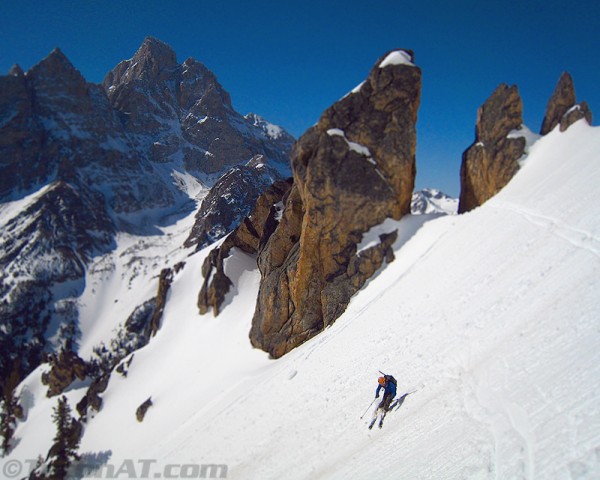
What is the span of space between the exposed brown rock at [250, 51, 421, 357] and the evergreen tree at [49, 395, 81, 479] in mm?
25127

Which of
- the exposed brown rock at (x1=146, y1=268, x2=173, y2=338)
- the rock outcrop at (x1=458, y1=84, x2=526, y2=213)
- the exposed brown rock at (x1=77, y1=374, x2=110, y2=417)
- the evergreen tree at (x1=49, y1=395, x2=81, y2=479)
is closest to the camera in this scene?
the rock outcrop at (x1=458, y1=84, x2=526, y2=213)

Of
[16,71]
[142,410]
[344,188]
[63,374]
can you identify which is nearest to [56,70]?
[16,71]

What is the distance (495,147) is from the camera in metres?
32.2

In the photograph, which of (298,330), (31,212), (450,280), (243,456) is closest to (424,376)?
(450,280)

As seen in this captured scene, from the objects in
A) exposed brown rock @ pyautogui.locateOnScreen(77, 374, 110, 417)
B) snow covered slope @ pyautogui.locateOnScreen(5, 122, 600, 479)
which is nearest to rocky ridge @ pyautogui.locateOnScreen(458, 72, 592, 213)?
snow covered slope @ pyautogui.locateOnScreen(5, 122, 600, 479)

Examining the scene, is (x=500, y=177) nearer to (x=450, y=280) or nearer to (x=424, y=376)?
(x=450, y=280)

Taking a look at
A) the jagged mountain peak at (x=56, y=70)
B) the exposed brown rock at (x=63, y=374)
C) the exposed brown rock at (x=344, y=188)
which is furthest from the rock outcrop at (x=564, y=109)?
the jagged mountain peak at (x=56, y=70)

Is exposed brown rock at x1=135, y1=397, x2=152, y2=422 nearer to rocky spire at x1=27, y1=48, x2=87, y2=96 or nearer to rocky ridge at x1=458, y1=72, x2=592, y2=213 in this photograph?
rocky ridge at x1=458, y1=72, x2=592, y2=213

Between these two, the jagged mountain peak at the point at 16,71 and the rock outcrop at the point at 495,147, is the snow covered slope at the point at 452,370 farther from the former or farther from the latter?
the jagged mountain peak at the point at 16,71

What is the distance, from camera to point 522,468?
760cm

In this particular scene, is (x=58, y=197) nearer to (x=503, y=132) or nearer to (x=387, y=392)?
(x=503, y=132)

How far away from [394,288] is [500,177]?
15.0 metres

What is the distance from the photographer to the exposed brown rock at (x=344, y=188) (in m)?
31.3

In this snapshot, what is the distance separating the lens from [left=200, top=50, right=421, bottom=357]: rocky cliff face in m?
31.1
